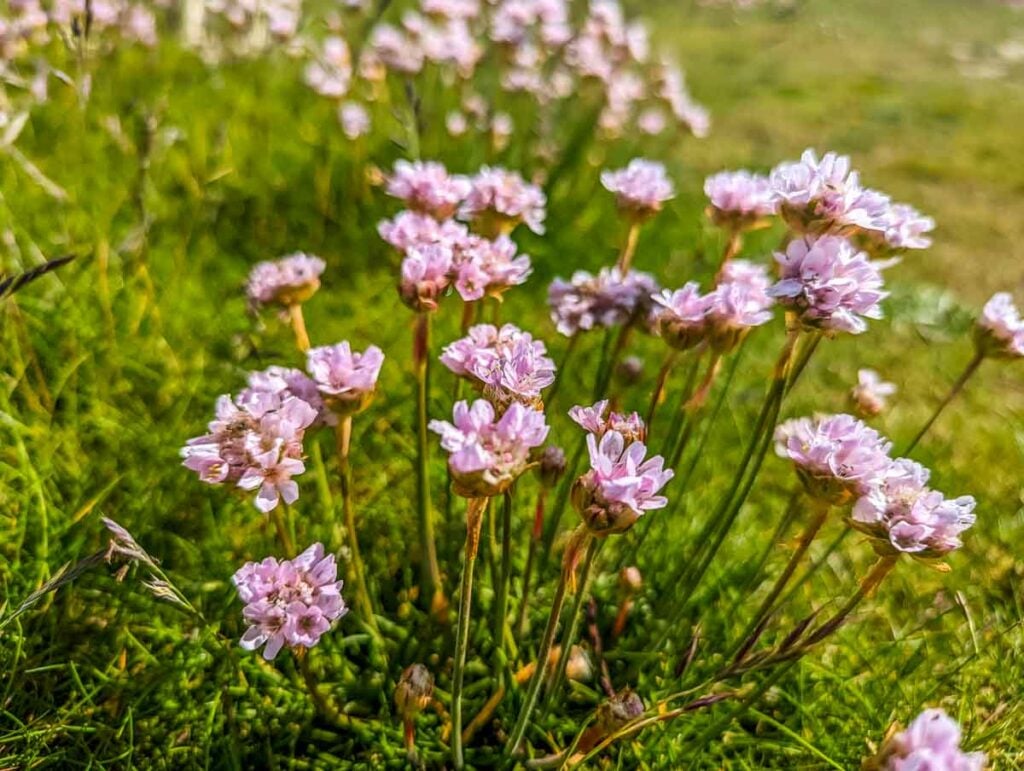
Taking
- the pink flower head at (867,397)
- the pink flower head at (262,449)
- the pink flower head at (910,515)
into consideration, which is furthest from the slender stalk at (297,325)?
the pink flower head at (867,397)

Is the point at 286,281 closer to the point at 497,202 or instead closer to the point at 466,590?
the point at 497,202

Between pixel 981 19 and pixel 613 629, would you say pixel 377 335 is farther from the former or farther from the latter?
pixel 981 19

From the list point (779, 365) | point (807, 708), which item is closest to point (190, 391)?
point (779, 365)

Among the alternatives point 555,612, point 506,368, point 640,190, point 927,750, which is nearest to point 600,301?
point 640,190

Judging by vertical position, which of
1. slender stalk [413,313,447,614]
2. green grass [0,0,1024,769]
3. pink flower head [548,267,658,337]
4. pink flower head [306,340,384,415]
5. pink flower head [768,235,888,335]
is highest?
pink flower head [768,235,888,335]

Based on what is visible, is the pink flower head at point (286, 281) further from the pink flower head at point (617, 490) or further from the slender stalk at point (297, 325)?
the pink flower head at point (617, 490)

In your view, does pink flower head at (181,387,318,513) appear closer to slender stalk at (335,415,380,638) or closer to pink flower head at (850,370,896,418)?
slender stalk at (335,415,380,638)

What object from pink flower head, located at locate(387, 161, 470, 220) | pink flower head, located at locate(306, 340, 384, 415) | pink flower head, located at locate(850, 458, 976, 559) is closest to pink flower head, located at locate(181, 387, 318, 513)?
pink flower head, located at locate(306, 340, 384, 415)
